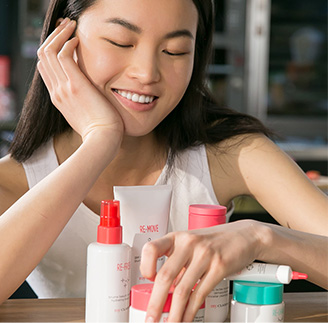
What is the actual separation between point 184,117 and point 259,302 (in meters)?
0.70

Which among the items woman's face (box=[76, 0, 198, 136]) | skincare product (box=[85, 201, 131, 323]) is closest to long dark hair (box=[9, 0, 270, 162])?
woman's face (box=[76, 0, 198, 136])

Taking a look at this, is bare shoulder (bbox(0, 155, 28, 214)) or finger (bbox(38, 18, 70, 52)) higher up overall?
finger (bbox(38, 18, 70, 52))

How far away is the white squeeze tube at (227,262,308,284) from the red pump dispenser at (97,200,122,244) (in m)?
0.17

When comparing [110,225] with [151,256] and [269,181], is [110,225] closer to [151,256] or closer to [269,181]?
[151,256]

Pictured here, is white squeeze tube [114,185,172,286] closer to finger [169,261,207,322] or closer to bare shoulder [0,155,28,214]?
finger [169,261,207,322]

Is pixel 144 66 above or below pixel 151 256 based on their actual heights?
above

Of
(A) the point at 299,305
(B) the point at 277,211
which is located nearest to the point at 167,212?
(A) the point at 299,305

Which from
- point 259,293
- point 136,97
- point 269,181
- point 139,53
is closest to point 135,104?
point 136,97

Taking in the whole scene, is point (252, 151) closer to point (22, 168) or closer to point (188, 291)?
point (22, 168)

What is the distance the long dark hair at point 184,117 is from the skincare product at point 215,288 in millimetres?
533

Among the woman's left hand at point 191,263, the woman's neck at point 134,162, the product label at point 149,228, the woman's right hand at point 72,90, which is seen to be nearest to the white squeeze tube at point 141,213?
the product label at point 149,228

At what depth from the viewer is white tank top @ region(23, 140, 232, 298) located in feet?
4.57

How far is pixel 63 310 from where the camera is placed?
0.97 meters

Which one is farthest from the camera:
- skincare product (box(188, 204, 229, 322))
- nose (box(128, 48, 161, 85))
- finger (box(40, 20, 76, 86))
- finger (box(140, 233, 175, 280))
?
finger (box(40, 20, 76, 86))
